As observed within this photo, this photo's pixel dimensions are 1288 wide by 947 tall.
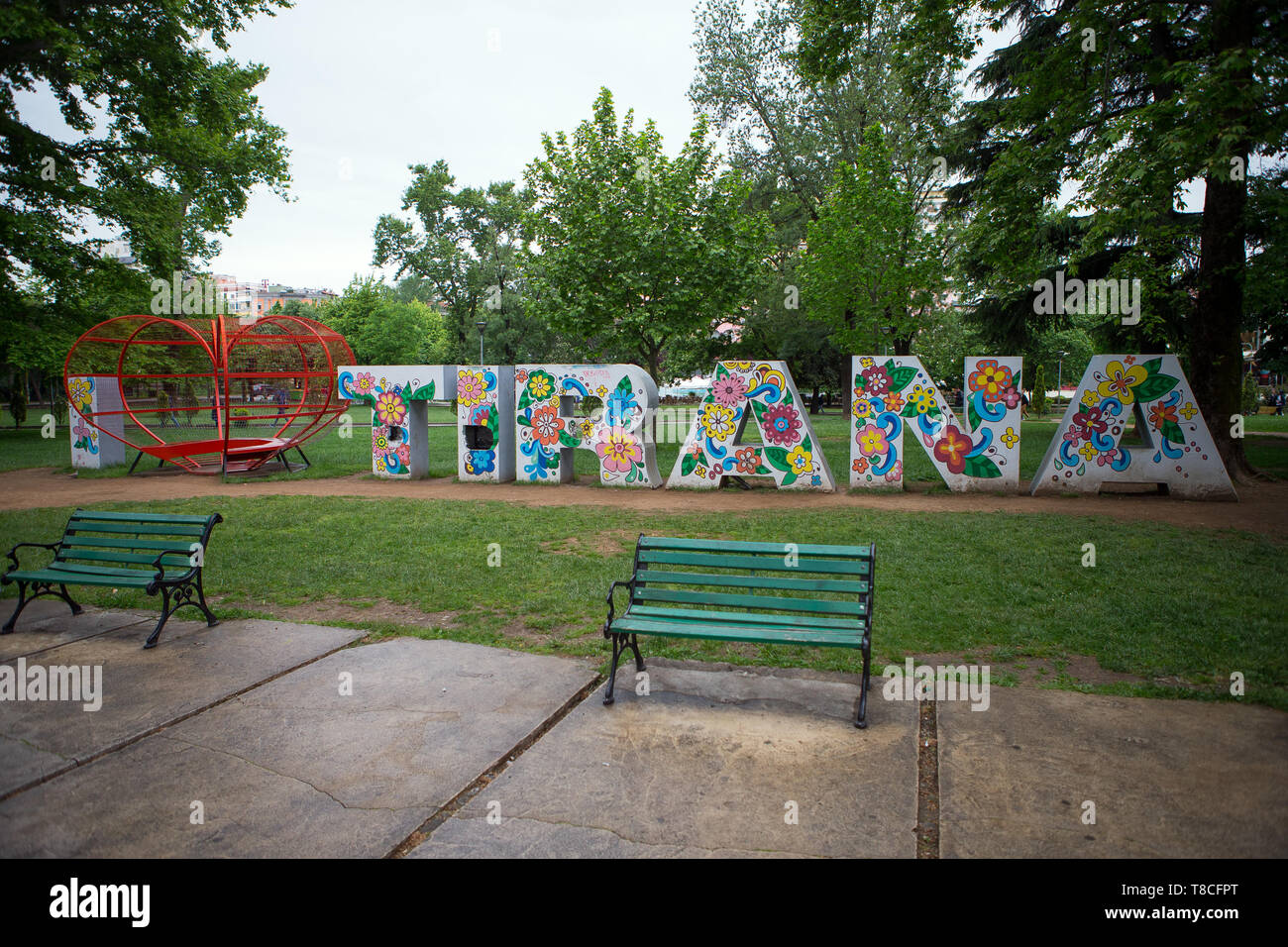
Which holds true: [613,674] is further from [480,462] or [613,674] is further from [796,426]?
[480,462]

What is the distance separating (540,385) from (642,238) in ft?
30.9

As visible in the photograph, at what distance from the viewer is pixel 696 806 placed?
11.2 feet

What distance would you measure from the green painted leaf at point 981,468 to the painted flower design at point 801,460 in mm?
2555

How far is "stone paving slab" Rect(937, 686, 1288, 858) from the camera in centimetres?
310

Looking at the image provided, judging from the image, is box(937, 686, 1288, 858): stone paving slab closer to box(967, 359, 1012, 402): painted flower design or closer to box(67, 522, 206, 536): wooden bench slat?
box(67, 522, 206, 536): wooden bench slat

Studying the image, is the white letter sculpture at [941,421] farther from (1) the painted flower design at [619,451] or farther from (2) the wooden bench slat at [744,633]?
(2) the wooden bench slat at [744,633]

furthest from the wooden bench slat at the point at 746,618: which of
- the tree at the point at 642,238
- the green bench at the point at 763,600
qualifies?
the tree at the point at 642,238

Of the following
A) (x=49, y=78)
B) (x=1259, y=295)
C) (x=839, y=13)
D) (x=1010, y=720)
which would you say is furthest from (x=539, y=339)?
(x=1010, y=720)

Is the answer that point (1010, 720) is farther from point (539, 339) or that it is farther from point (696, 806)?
point (539, 339)

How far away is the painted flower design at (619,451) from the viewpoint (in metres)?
13.8

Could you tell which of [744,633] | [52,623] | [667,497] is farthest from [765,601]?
[667,497]

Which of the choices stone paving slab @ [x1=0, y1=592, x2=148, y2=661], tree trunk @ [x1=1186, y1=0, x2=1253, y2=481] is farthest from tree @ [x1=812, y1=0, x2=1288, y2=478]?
stone paving slab @ [x1=0, y1=592, x2=148, y2=661]

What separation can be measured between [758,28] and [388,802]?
111 ft
